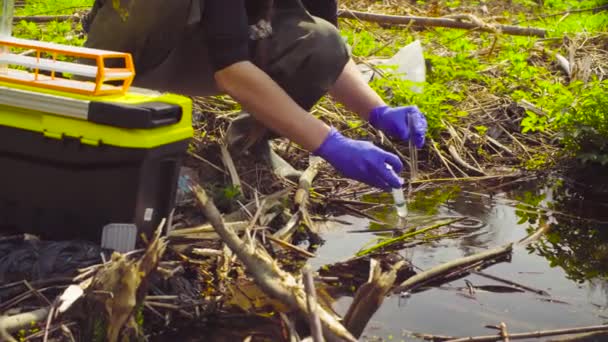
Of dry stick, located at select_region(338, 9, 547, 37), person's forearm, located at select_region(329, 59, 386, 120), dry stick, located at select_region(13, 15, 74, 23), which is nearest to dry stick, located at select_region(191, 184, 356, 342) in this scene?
person's forearm, located at select_region(329, 59, 386, 120)

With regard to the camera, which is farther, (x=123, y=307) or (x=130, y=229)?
(x=130, y=229)

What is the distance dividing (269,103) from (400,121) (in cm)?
64

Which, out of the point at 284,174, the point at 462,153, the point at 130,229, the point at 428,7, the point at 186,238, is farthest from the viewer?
the point at 428,7

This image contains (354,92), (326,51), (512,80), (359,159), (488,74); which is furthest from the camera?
(488,74)

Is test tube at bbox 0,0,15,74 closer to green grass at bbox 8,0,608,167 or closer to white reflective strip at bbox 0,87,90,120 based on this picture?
white reflective strip at bbox 0,87,90,120

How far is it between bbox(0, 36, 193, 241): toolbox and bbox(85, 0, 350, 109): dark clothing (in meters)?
0.53

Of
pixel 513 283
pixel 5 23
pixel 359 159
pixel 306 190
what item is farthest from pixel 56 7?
pixel 513 283

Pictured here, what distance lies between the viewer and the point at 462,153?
13.0 ft

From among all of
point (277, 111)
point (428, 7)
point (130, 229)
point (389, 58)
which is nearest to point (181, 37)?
point (277, 111)

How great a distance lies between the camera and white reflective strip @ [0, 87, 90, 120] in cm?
215

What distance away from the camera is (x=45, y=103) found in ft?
7.15

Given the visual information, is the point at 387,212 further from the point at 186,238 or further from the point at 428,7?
the point at 428,7

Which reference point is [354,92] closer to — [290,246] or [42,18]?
[290,246]

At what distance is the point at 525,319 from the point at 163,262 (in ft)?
3.32
